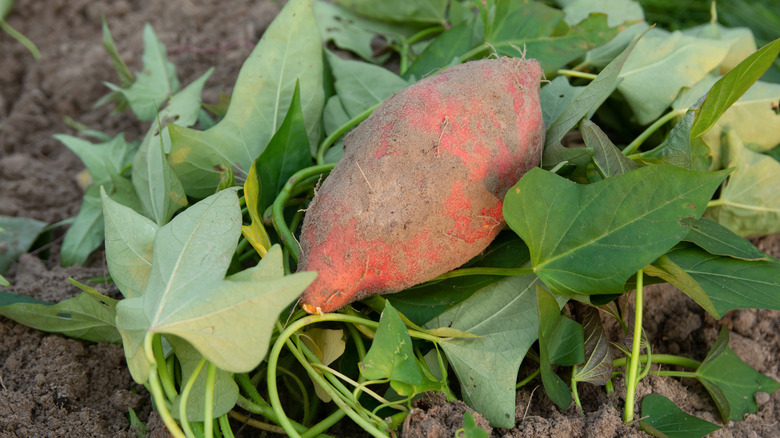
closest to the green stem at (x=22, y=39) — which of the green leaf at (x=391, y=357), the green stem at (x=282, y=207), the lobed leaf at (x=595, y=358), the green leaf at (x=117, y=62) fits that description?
the green leaf at (x=117, y=62)

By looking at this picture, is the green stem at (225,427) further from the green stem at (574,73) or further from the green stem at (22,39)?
the green stem at (22,39)

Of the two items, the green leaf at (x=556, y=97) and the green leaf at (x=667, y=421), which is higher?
the green leaf at (x=556, y=97)

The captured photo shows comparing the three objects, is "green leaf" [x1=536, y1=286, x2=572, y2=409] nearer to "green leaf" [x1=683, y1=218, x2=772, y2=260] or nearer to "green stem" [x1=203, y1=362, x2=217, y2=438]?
"green leaf" [x1=683, y1=218, x2=772, y2=260]

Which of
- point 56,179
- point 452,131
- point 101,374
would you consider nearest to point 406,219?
point 452,131

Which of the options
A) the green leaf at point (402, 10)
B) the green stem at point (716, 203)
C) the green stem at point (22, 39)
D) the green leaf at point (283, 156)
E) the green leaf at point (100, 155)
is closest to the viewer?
the green leaf at point (283, 156)

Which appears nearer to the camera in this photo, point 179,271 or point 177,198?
point 179,271

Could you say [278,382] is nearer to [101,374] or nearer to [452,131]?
[101,374]

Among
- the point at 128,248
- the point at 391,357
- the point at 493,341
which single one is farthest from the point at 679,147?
the point at 128,248
